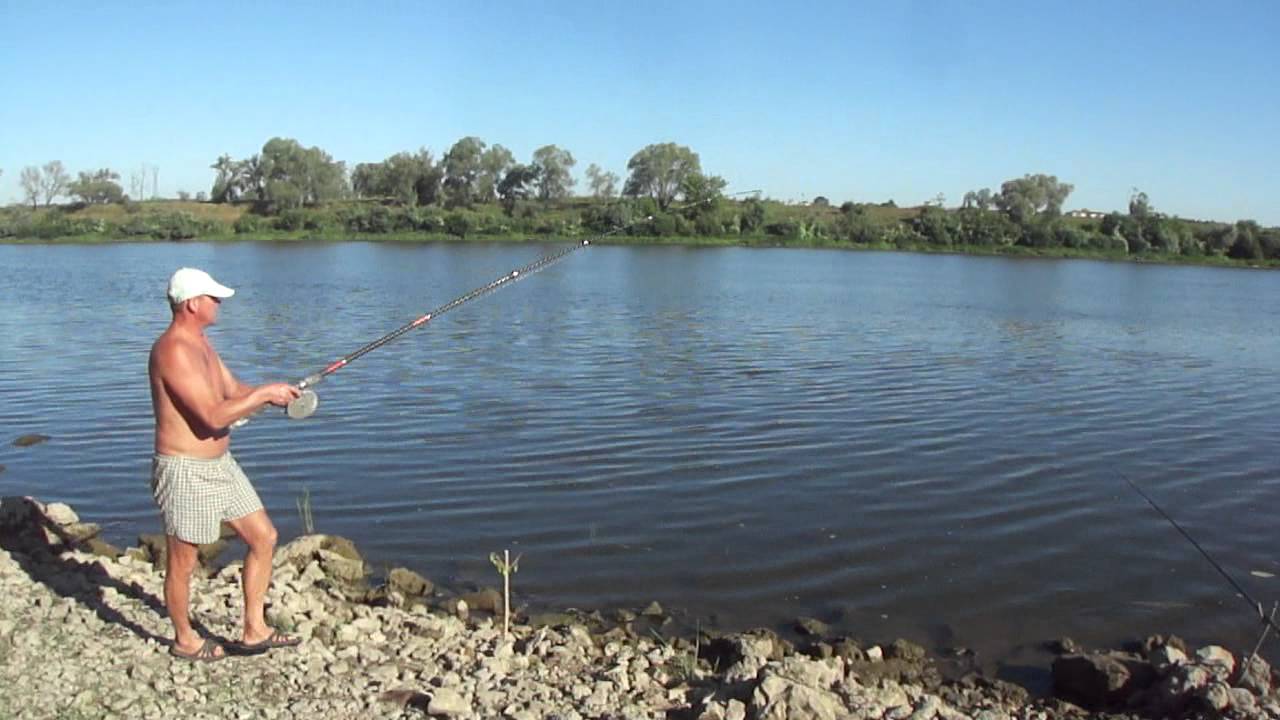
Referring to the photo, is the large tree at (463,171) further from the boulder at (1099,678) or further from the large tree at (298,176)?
the boulder at (1099,678)

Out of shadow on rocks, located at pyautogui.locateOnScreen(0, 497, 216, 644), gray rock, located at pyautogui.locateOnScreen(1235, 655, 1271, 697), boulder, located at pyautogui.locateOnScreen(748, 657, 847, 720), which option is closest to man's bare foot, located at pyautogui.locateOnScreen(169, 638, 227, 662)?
shadow on rocks, located at pyautogui.locateOnScreen(0, 497, 216, 644)

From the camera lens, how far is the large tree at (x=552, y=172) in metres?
98.7

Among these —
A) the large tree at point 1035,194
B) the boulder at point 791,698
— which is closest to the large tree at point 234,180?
the large tree at point 1035,194

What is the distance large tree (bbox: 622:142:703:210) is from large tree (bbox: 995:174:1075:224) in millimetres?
26652

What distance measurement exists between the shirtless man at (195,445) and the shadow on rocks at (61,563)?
24.6 inches

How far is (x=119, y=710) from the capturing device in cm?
508

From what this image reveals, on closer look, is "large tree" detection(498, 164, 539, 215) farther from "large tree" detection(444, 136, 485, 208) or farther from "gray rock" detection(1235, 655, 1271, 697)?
"gray rock" detection(1235, 655, 1271, 697)

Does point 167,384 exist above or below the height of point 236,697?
above

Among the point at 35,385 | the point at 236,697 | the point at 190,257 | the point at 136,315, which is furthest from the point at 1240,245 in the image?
the point at 236,697

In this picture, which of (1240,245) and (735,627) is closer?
(735,627)

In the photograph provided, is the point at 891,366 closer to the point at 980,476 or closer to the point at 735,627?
the point at 980,476

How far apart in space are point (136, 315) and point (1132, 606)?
23243 millimetres

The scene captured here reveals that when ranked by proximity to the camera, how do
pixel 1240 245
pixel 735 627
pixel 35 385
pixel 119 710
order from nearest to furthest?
pixel 119 710 < pixel 735 627 < pixel 35 385 < pixel 1240 245

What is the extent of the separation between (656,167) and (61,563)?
90.4 metres
